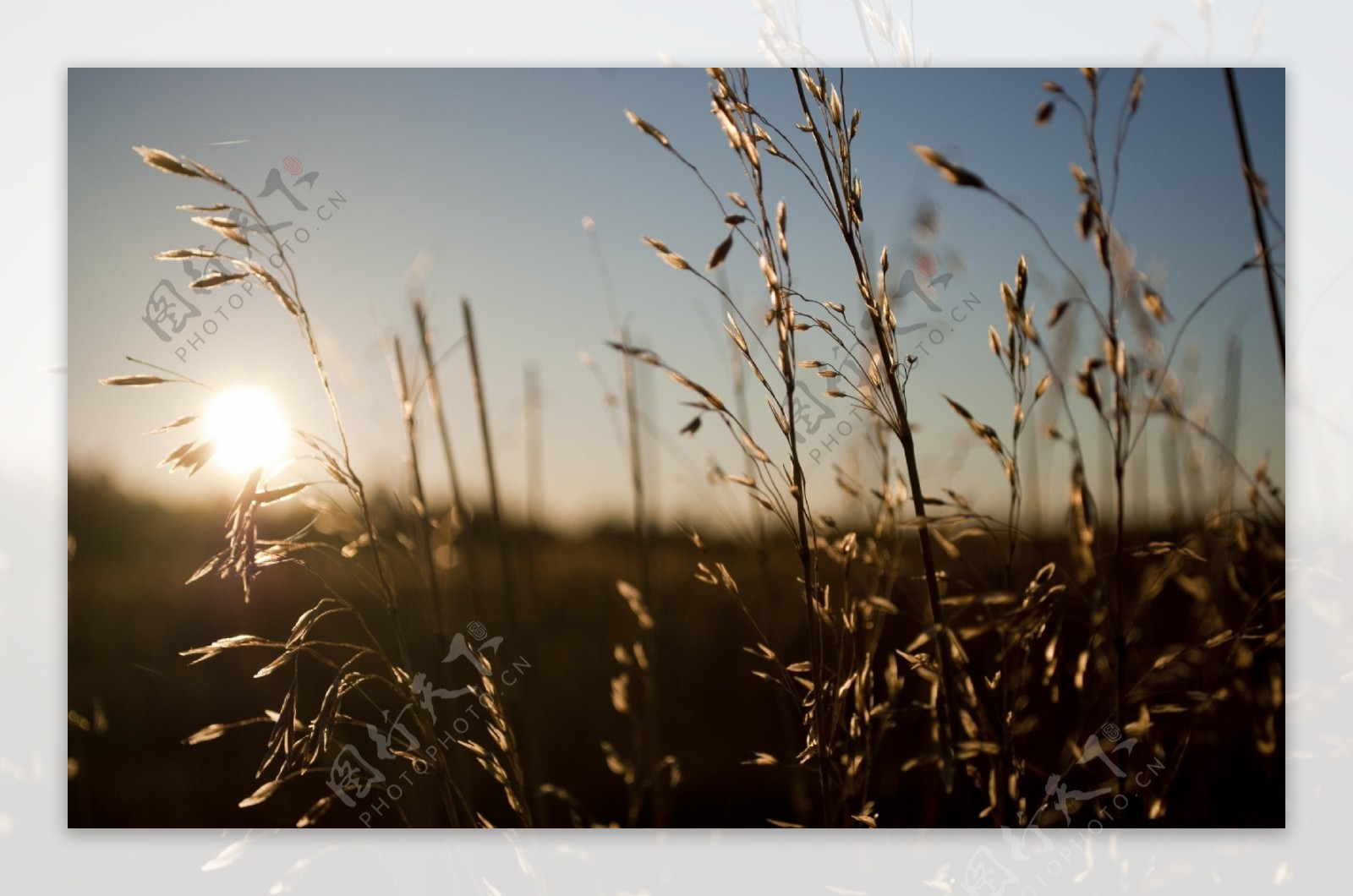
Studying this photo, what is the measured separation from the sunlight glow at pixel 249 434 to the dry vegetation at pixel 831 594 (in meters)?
0.03

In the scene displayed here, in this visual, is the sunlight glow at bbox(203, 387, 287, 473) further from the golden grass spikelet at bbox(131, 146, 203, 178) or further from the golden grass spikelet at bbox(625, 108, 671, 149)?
the golden grass spikelet at bbox(625, 108, 671, 149)

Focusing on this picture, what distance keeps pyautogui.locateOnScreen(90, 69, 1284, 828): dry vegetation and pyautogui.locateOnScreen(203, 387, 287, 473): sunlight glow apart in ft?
0.09

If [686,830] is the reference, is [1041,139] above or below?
above

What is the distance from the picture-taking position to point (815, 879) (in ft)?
5.89

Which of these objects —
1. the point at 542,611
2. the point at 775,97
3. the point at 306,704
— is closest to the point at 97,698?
the point at 306,704

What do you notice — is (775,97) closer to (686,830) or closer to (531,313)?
(531,313)

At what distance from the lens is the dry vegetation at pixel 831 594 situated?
1745 mm

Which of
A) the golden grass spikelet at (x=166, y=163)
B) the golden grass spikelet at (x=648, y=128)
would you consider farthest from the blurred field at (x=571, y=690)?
the golden grass spikelet at (x=648, y=128)

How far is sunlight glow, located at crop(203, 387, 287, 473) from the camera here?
176cm

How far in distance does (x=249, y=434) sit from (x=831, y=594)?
2.98ft

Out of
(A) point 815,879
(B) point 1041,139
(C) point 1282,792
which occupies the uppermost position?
(B) point 1041,139

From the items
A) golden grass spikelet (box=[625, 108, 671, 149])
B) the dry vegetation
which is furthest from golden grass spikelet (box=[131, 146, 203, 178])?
golden grass spikelet (box=[625, 108, 671, 149])

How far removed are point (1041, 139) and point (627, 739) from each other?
43.5 inches

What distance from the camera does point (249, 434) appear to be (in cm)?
176
